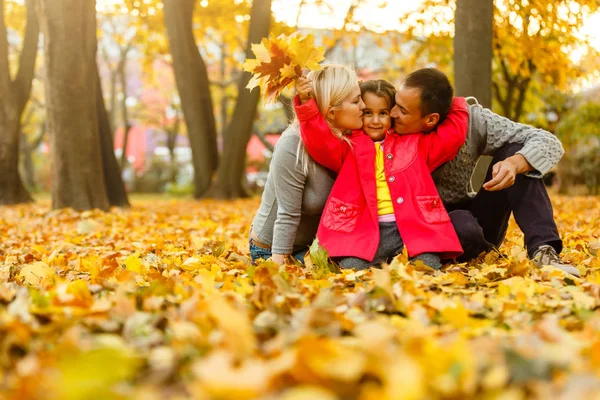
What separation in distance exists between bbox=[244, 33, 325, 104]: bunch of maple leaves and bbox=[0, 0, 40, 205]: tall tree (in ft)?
33.7

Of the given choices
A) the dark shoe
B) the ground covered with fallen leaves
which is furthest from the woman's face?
the dark shoe

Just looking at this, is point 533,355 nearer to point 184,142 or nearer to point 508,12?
point 508,12

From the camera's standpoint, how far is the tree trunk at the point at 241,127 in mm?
11391

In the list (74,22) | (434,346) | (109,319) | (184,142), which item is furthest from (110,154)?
Result: (184,142)

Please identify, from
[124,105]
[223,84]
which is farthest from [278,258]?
[124,105]

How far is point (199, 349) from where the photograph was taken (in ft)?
5.60

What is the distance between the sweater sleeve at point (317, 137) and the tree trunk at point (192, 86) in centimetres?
900

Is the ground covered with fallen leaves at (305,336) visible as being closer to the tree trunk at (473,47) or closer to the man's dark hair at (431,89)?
the man's dark hair at (431,89)

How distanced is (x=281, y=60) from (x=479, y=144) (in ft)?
4.08

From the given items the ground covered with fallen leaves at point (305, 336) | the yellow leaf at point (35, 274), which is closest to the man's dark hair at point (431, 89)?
the ground covered with fallen leaves at point (305, 336)

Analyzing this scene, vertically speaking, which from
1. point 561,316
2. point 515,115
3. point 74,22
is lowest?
point 561,316

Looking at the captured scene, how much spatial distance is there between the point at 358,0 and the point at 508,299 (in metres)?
14.6

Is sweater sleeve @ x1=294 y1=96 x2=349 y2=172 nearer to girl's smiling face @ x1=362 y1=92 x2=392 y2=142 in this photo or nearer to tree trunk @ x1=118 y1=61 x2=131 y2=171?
girl's smiling face @ x1=362 y1=92 x2=392 y2=142

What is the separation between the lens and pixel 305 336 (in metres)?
1.66
